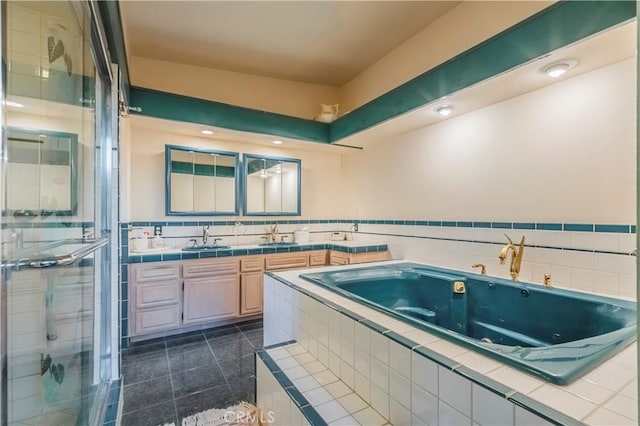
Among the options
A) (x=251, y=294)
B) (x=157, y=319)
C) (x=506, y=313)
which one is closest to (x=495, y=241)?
(x=506, y=313)

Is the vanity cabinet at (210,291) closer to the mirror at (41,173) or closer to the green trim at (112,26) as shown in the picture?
the mirror at (41,173)

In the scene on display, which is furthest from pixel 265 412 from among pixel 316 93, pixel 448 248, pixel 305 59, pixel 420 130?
pixel 316 93

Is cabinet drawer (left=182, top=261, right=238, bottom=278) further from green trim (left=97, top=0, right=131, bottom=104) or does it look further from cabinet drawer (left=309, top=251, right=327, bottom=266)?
green trim (left=97, top=0, right=131, bottom=104)

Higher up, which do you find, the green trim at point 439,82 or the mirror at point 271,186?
the green trim at point 439,82

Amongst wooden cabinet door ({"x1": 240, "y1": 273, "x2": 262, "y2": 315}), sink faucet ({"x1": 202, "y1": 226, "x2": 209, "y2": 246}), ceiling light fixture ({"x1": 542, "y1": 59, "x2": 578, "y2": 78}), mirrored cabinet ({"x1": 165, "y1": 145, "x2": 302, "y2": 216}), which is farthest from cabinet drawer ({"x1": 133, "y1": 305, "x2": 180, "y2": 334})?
ceiling light fixture ({"x1": 542, "y1": 59, "x2": 578, "y2": 78})

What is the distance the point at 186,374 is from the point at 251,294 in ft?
3.50

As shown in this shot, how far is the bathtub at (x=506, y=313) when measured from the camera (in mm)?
1040

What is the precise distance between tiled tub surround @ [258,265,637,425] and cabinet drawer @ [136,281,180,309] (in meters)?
1.70

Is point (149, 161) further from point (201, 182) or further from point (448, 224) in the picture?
point (448, 224)

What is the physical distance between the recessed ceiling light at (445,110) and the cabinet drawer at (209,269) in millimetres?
2461

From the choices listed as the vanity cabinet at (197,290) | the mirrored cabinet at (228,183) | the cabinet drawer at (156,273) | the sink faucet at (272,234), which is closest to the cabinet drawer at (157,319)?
the vanity cabinet at (197,290)

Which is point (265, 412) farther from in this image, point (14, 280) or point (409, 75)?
point (409, 75)

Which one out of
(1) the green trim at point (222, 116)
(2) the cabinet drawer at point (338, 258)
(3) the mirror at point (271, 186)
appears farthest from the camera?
(3) the mirror at point (271, 186)

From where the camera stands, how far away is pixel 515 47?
1772mm
